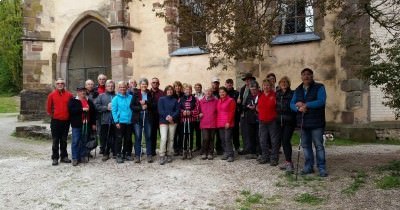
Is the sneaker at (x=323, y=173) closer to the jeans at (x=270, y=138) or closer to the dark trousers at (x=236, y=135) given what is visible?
the jeans at (x=270, y=138)

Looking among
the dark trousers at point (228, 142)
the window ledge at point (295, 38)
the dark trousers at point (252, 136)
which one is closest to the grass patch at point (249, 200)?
the dark trousers at point (228, 142)

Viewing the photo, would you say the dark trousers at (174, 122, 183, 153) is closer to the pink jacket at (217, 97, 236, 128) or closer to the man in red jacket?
the pink jacket at (217, 97, 236, 128)

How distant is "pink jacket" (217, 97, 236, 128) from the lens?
8.90m

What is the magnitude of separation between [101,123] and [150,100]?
3.77 feet

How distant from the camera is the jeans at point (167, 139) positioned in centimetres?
880

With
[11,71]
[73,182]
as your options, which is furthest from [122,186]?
[11,71]

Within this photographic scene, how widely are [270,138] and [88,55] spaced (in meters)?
Answer: 14.1

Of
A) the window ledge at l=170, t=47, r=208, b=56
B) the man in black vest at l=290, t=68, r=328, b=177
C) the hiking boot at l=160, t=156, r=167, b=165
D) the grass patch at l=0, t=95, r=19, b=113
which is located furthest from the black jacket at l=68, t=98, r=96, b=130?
the grass patch at l=0, t=95, r=19, b=113

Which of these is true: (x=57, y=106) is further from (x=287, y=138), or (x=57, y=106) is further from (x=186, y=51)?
(x=186, y=51)

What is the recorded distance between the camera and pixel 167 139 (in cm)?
899

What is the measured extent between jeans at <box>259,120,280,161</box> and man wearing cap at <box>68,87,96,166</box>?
347cm

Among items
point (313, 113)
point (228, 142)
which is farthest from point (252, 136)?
point (313, 113)

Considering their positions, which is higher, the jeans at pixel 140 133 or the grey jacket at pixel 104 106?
the grey jacket at pixel 104 106

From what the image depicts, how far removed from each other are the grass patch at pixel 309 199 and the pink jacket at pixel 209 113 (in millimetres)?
3132
